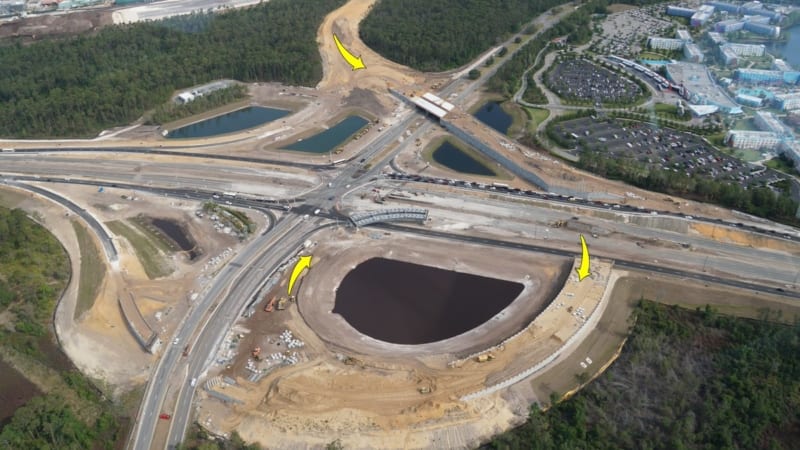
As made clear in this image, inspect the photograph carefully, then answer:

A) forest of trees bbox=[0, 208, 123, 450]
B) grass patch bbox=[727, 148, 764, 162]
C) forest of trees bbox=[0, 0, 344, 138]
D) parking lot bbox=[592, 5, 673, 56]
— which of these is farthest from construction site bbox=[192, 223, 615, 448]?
parking lot bbox=[592, 5, 673, 56]

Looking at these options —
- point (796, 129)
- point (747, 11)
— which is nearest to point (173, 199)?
point (796, 129)

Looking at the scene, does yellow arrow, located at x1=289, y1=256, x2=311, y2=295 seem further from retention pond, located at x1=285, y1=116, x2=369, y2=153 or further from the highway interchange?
retention pond, located at x1=285, y1=116, x2=369, y2=153

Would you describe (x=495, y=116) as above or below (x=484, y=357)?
above

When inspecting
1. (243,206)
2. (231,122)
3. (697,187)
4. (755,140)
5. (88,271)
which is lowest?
(755,140)

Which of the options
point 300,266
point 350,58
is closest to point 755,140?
point 300,266

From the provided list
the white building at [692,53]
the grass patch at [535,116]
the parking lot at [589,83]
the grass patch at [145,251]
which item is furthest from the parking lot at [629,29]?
the grass patch at [145,251]

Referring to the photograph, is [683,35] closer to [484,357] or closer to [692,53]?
[692,53]

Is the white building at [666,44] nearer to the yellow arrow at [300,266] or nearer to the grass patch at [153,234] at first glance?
the yellow arrow at [300,266]
